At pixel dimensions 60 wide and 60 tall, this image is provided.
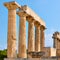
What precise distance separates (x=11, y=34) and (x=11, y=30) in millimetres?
618

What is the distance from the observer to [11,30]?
39.8 metres

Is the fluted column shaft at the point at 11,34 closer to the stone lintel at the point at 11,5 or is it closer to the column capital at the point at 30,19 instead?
the stone lintel at the point at 11,5

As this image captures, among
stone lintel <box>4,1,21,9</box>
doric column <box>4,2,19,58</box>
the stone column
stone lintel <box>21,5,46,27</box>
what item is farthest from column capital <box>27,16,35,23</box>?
stone lintel <box>4,1,21,9</box>

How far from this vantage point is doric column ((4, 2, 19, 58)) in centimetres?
3916

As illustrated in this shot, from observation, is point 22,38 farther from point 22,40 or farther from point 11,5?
point 11,5

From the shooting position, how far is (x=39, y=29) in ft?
182

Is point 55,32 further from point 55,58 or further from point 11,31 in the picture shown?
point 55,58

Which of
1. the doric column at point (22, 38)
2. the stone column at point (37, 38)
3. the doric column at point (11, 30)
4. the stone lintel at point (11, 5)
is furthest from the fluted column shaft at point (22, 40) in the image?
the stone column at point (37, 38)

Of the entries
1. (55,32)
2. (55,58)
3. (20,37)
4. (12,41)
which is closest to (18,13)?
(20,37)

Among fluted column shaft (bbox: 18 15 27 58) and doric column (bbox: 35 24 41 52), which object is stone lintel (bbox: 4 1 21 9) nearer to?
fluted column shaft (bbox: 18 15 27 58)

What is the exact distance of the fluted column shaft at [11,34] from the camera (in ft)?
128

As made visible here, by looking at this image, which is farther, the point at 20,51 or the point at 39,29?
the point at 39,29

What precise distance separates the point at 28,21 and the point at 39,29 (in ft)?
19.1

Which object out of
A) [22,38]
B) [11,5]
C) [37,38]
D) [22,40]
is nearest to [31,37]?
[37,38]
